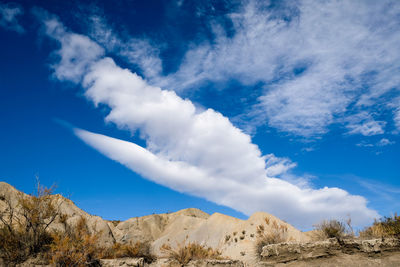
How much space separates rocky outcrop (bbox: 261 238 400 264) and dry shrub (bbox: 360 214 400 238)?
0.64m

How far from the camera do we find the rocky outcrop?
7852mm

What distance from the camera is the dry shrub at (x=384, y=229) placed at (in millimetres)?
8498

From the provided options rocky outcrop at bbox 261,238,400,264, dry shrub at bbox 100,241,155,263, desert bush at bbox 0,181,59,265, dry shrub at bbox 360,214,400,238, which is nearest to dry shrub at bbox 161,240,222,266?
dry shrub at bbox 100,241,155,263

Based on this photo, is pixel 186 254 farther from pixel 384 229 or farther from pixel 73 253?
pixel 384 229

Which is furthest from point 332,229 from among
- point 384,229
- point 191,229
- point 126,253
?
point 191,229

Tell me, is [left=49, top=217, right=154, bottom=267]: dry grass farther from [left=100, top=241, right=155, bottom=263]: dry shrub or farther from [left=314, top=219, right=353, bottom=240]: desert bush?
[left=314, top=219, right=353, bottom=240]: desert bush

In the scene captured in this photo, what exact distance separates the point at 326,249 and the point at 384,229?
2889mm

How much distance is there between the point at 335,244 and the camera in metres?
8.52

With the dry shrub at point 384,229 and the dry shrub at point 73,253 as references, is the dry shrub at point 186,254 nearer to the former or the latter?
the dry shrub at point 73,253

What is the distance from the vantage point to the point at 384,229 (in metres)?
9.71

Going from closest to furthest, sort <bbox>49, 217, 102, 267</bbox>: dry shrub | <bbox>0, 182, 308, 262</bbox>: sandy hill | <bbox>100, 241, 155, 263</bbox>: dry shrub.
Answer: <bbox>49, 217, 102, 267</bbox>: dry shrub < <bbox>100, 241, 155, 263</bbox>: dry shrub < <bbox>0, 182, 308, 262</bbox>: sandy hill

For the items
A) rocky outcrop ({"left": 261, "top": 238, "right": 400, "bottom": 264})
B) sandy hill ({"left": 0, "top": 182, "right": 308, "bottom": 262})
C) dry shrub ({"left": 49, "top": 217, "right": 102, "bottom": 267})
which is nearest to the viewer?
rocky outcrop ({"left": 261, "top": 238, "right": 400, "bottom": 264})

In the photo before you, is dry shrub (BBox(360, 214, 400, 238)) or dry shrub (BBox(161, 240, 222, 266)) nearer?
dry shrub (BBox(360, 214, 400, 238))

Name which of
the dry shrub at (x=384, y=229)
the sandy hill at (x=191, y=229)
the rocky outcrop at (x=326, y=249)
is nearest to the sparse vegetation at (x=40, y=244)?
the sandy hill at (x=191, y=229)
